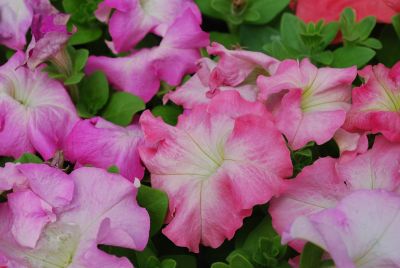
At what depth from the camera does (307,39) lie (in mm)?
879

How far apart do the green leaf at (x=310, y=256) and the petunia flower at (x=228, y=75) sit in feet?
0.83

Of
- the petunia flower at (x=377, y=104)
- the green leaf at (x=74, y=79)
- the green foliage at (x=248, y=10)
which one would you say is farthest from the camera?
the green foliage at (x=248, y=10)

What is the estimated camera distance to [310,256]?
59 cm

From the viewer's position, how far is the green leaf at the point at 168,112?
2.80 feet

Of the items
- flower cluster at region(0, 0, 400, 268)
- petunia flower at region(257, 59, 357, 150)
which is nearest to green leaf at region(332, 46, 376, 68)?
flower cluster at region(0, 0, 400, 268)

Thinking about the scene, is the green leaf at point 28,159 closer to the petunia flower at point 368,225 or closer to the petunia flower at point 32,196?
the petunia flower at point 32,196

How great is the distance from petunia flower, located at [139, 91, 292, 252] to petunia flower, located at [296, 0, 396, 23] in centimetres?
32

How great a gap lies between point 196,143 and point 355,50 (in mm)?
304

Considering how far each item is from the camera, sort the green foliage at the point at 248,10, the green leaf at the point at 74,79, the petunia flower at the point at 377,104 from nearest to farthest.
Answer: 1. the petunia flower at the point at 377,104
2. the green leaf at the point at 74,79
3. the green foliage at the point at 248,10

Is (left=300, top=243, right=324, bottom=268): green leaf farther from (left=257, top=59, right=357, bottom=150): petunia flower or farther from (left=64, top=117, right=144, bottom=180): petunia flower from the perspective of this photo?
(left=64, top=117, right=144, bottom=180): petunia flower

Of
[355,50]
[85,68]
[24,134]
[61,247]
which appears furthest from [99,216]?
[355,50]

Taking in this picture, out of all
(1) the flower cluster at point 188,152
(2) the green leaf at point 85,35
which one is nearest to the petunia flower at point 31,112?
(1) the flower cluster at point 188,152

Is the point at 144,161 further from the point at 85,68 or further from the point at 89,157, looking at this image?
the point at 85,68

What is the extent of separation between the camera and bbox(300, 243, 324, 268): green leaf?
0.59 metres
